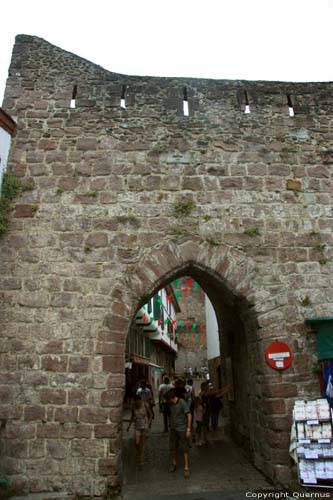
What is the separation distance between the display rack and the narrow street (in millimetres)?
546

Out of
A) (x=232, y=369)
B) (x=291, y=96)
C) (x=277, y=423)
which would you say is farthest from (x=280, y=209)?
(x=232, y=369)

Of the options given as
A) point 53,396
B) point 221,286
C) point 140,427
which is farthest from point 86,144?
point 140,427

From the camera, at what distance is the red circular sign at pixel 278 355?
5043 mm

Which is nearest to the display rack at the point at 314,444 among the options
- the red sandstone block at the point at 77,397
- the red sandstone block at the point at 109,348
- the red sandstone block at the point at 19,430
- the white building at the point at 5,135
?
the red sandstone block at the point at 109,348

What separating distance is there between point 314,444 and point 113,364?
2538 millimetres

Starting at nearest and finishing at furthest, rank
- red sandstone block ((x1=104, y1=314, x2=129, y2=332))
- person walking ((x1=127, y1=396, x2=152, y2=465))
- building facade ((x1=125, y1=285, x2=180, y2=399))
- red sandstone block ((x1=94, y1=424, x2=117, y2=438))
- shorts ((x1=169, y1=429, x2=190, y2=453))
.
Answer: red sandstone block ((x1=94, y1=424, x2=117, y2=438)), red sandstone block ((x1=104, y1=314, x2=129, y2=332)), shorts ((x1=169, y1=429, x2=190, y2=453)), person walking ((x1=127, y1=396, x2=152, y2=465)), building facade ((x1=125, y1=285, x2=180, y2=399))

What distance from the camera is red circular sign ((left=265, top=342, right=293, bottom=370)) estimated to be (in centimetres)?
504

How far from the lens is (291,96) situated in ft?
20.8

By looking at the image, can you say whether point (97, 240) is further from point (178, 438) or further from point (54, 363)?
point (178, 438)

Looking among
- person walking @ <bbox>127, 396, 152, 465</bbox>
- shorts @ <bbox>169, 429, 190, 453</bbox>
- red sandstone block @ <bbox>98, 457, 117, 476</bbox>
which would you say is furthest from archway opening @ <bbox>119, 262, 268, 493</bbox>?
red sandstone block @ <bbox>98, 457, 117, 476</bbox>

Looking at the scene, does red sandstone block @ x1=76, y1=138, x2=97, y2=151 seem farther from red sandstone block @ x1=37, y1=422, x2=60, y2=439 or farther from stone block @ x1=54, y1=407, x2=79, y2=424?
red sandstone block @ x1=37, y1=422, x2=60, y2=439

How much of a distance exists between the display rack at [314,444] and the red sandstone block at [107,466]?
2.15 m

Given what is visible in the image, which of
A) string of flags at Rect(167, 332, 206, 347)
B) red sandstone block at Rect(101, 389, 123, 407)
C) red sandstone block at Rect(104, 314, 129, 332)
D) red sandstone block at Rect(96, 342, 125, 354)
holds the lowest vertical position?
red sandstone block at Rect(101, 389, 123, 407)

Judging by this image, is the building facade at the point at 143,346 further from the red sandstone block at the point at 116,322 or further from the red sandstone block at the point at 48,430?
the red sandstone block at the point at 48,430
